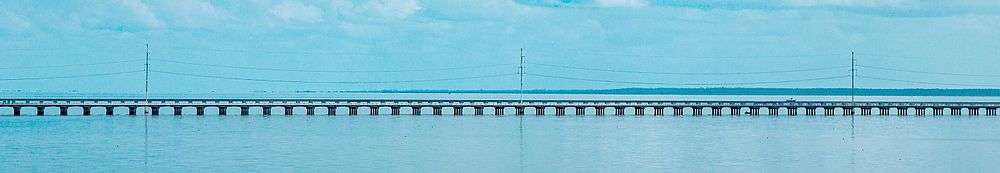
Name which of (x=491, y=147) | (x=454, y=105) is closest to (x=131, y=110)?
(x=454, y=105)

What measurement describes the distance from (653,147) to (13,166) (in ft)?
56.1

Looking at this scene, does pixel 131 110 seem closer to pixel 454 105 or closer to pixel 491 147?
pixel 454 105

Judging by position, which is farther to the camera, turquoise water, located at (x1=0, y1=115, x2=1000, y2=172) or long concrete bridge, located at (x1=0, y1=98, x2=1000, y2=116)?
long concrete bridge, located at (x1=0, y1=98, x2=1000, y2=116)

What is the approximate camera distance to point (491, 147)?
41.0m

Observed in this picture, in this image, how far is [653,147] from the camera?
4081 centimetres

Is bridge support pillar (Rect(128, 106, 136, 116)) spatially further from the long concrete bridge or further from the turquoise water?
the turquoise water

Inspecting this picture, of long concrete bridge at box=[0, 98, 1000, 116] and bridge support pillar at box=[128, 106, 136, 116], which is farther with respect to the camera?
bridge support pillar at box=[128, 106, 136, 116]

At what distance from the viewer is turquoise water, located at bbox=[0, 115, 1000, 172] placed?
3238cm

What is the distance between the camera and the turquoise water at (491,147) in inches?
1275

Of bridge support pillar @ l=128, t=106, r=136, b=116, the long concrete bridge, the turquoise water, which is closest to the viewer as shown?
the turquoise water

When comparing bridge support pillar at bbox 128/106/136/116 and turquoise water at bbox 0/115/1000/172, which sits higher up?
bridge support pillar at bbox 128/106/136/116

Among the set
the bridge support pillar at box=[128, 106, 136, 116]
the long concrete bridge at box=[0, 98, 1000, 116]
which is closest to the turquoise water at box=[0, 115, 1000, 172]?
the long concrete bridge at box=[0, 98, 1000, 116]

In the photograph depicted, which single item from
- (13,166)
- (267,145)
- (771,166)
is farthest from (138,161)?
(771,166)

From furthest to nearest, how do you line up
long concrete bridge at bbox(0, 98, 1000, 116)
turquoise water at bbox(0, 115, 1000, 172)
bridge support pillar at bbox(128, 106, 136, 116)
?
bridge support pillar at bbox(128, 106, 136, 116) → long concrete bridge at bbox(0, 98, 1000, 116) → turquoise water at bbox(0, 115, 1000, 172)
